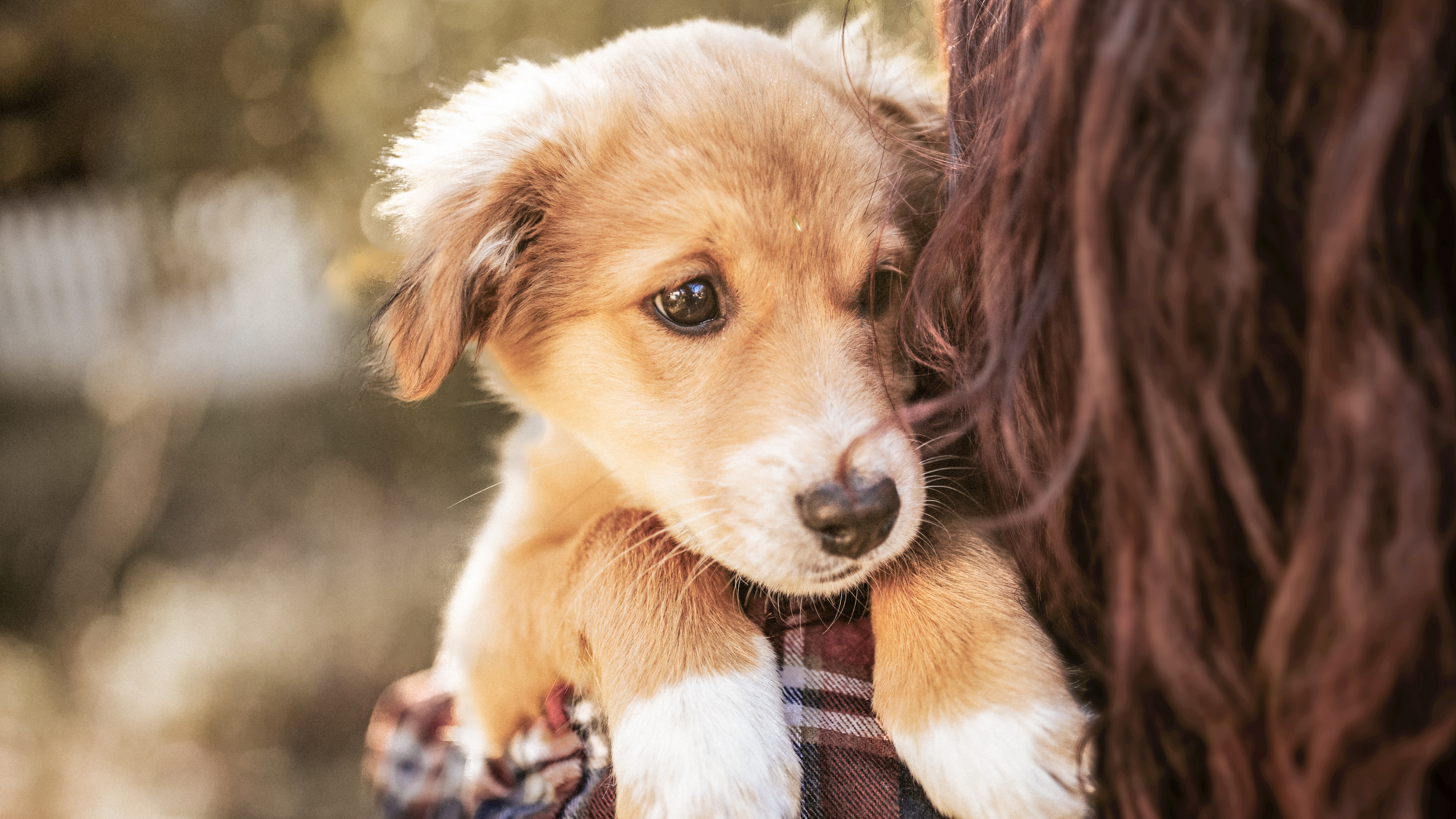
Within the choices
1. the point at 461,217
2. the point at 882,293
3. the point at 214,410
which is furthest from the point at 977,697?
the point at 214,410

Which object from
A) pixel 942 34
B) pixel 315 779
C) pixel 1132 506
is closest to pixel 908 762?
pixel 1132 506

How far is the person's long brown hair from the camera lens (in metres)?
0.75

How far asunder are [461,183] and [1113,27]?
52.9 inches

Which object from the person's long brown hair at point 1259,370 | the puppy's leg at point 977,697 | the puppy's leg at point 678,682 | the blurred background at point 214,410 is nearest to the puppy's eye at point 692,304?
the puppy's leg at point 678,682

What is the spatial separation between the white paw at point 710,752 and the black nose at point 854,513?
22 centimetres

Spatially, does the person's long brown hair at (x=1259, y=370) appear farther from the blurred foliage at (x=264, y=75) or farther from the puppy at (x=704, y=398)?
the blurred foliage at (x=264, y=75)

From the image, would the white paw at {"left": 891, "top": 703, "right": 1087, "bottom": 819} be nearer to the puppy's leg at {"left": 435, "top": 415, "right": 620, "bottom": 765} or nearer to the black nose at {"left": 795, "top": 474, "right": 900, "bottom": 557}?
the black nose at {"left": 795, "top": 474, "right": 900, "bottom": 557}

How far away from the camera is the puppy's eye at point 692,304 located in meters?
1.67

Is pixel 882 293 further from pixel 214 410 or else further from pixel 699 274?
pixel 214 410

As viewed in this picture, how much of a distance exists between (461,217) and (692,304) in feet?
1.65

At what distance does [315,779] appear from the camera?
5023 mm

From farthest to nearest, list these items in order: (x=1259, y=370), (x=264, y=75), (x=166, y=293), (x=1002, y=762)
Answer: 1. (x=166, y=293)
2. (x=264, y=75)
3. (x=1002, y=762)
4. (x=1259, y=370)

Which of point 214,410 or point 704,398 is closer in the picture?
point 704,398

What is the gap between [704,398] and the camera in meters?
1.65
